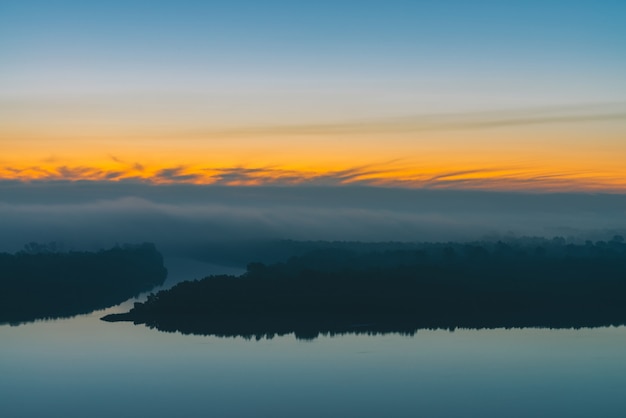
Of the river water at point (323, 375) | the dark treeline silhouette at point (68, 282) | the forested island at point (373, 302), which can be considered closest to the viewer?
the river water at point (323, 375)

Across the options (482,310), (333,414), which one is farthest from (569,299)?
(333,414)

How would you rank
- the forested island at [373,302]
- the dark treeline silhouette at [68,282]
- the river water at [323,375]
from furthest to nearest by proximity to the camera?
the dark treeline silhouette at [68,282]
the forested island at [373,302]
the river water at [323,375]

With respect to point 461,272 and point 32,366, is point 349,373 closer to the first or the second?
point 32,366

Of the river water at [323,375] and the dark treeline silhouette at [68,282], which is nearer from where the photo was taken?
the river water at [323,375]

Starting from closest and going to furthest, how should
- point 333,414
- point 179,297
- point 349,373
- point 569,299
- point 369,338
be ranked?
point 333,414, point 349,373, point 369,338, point 179,297, point 569,299

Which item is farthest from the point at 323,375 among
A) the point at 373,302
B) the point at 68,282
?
the point at 68,282
